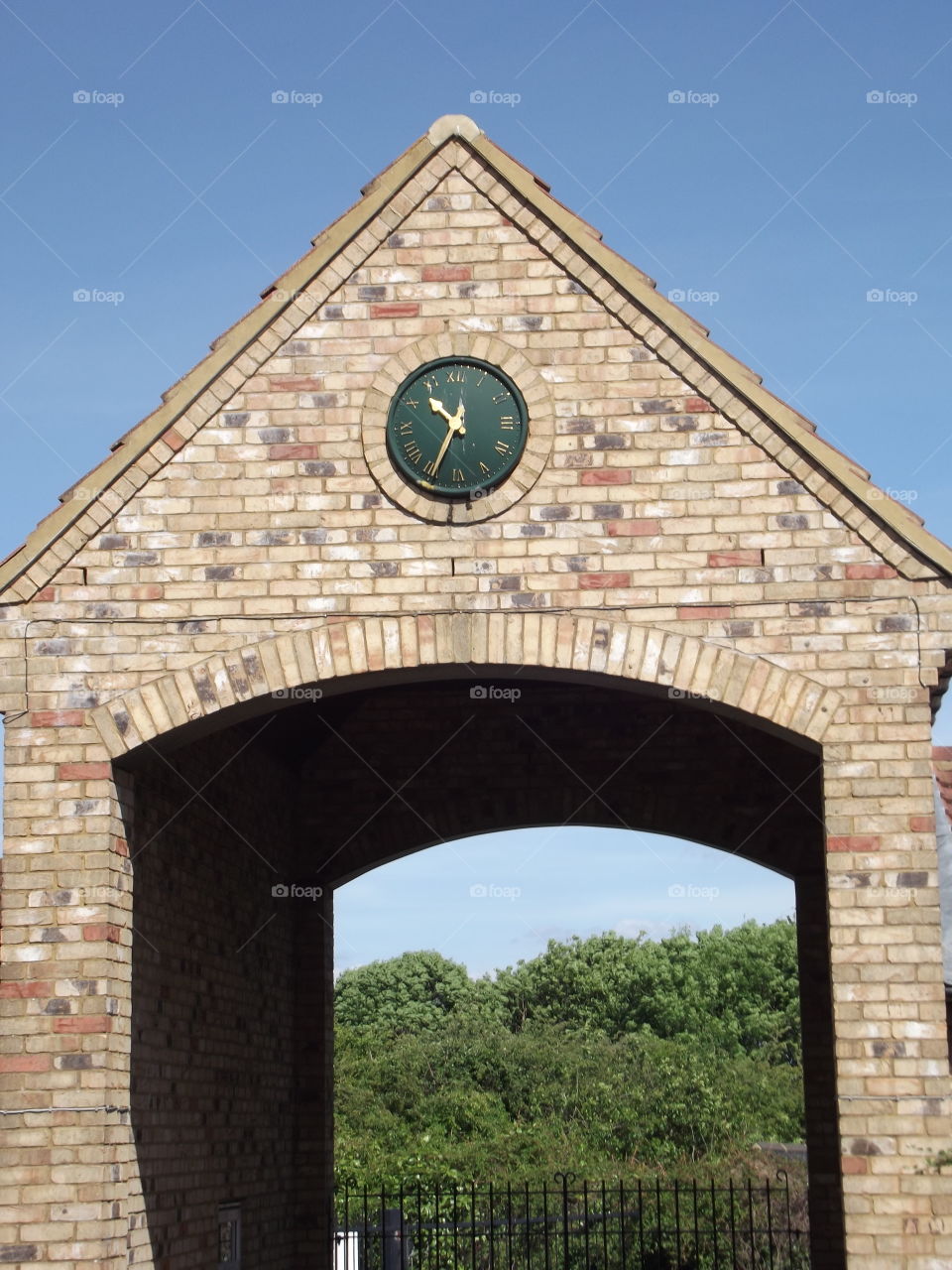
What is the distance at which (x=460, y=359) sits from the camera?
10734 mm

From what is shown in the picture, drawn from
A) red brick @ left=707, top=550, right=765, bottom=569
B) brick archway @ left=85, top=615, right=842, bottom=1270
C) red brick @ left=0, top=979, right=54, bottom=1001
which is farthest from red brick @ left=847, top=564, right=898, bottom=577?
red brick @ left=0, top=979, right=54, bottom=1001

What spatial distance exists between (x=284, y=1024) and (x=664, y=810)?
13.0ft

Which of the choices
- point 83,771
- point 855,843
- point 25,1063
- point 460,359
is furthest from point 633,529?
point 25,1063

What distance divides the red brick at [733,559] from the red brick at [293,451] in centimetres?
269

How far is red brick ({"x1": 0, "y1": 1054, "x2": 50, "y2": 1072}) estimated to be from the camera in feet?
32.0

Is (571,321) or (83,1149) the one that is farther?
(571,321)

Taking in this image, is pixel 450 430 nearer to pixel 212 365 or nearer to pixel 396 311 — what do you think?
pixel 396 311

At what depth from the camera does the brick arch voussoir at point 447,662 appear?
1012 centimetres

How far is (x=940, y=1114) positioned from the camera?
9336 millimetres

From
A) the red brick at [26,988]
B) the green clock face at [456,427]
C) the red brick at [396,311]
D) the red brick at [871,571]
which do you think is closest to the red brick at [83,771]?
the red brick at [26,988]

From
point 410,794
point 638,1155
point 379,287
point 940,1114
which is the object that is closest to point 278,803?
point 410,794

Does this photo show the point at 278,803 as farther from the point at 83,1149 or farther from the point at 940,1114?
the point at 940,1114

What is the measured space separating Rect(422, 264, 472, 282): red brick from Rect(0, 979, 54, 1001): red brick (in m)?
5.17

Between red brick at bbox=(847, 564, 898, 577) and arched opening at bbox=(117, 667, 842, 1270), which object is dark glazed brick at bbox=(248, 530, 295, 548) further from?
red brick at bbox=(847, 564, 898, 577)
